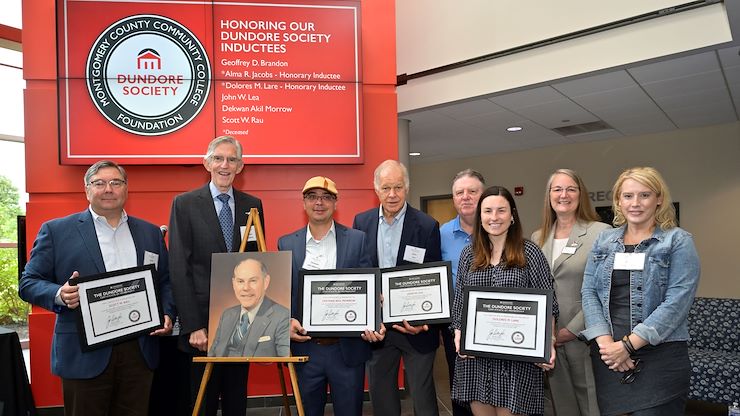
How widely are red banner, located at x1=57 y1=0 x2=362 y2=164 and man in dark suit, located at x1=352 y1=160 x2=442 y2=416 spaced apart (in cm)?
137

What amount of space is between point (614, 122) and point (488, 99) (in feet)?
8.58

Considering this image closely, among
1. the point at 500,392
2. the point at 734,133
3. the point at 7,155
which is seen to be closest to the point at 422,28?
the point at 734,133

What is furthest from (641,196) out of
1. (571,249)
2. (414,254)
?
(414,254)

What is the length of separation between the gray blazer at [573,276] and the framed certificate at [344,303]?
0.99 metres

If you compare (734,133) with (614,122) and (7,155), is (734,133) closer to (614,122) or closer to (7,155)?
(614,122)

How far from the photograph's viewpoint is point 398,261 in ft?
10.00

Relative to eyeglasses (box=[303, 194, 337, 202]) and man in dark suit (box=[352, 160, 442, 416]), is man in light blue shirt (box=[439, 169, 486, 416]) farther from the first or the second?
eyeglasses (box=[303, 194, 337, 202])

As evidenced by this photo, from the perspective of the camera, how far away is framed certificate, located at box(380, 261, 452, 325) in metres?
2.70

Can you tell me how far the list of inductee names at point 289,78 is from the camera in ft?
14.0

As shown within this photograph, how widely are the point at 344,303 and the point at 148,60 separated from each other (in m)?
2.65

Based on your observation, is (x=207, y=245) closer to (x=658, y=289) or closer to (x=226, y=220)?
(x=226, y=220)

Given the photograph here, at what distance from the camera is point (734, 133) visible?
8.20 meters

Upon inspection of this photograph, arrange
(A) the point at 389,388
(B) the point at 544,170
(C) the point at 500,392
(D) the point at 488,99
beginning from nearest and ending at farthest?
(C) the point at 500,392, (A) the point at 389,388, (D) the point at 488,99, (B) the point at 544,170
